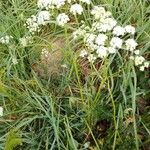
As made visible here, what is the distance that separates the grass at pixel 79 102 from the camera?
1.93 meters

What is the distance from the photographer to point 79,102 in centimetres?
204

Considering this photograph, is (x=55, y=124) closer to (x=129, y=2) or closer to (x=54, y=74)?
(x=54, y=74)

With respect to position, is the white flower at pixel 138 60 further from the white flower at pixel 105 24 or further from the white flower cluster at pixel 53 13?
the white flower cluster at pixel 53 13

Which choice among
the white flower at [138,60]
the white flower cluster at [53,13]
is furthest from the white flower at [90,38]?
the white flower at [138,60]

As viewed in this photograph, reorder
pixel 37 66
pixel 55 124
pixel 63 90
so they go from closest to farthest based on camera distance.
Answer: pixel 55 124, pixel 63 90, pixel 37 66

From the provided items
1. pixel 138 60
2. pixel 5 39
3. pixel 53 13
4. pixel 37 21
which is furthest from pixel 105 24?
pixel 5 39

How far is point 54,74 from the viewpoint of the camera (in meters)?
2.21

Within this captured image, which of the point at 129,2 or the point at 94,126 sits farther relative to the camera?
the point at 129,2

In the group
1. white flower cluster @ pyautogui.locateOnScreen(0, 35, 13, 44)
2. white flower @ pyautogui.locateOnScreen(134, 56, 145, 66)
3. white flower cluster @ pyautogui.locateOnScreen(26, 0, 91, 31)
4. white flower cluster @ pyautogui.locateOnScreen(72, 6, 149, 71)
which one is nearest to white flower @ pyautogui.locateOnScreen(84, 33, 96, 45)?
white flower cluster @ pyautogui.locateOnScreen(72, 6, 149, 71)

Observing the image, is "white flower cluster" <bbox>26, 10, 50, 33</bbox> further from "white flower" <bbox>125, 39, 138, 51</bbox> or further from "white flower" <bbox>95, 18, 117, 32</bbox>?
"white flower" <bbox>125, 39, 138, 51</bbox>

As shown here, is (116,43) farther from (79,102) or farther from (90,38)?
(79,102)

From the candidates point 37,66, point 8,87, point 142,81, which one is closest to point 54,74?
point 37,66

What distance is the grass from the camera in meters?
1.93

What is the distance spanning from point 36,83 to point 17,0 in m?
0.70
